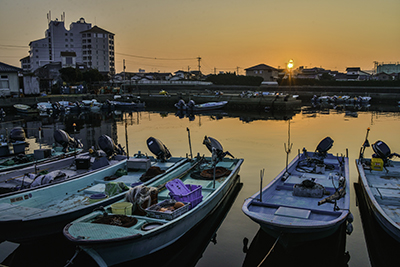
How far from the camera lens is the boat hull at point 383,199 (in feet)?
27.3

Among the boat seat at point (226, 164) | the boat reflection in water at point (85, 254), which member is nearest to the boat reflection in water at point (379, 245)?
the boat reflection in water at point (85, 254)

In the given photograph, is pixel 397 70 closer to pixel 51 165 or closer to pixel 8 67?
pixel 8 67

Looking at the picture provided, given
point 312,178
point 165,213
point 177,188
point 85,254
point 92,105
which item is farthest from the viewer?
point 92,105

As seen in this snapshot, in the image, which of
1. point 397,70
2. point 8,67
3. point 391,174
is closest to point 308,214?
point 391,174

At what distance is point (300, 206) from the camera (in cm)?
958

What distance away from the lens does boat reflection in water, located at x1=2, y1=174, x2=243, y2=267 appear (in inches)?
325

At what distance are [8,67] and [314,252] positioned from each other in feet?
165

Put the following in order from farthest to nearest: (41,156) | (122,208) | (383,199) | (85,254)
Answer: (41,156) < (383,199) < (122,208) < (85,254)

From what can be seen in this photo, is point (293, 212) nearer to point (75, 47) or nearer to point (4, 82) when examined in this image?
point (4, 82)

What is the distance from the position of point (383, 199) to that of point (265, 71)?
91.9 m

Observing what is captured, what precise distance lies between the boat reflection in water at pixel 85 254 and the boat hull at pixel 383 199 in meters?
4.48

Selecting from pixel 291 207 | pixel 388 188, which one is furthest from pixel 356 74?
pixel 291 207

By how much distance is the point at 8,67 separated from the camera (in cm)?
4747

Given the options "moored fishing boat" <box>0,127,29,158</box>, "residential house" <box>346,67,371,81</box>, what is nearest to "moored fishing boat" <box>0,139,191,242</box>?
"moored fishing boat" <box>0,127,29,158</box>
